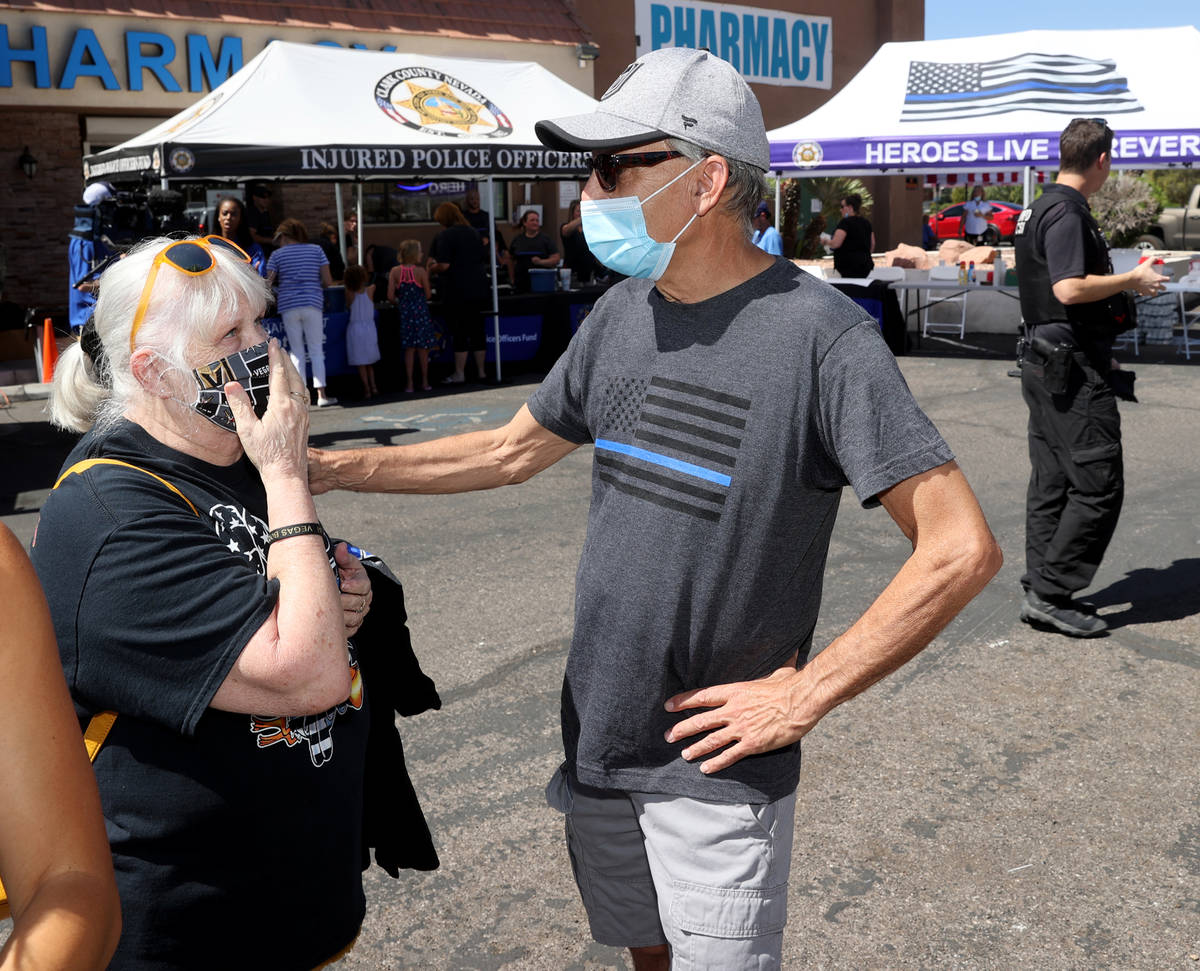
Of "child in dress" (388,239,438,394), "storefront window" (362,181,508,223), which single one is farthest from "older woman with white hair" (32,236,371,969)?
"storefront window" (362,181,508,223)

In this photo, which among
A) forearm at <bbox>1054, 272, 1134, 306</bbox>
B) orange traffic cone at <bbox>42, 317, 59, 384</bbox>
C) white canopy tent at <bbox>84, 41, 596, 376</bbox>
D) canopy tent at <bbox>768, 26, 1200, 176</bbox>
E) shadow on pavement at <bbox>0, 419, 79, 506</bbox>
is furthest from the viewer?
canopy tent at <bbox>768, 26, 1200, 176</bbox>

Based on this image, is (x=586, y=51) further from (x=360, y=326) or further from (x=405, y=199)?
(x=360, y=326)

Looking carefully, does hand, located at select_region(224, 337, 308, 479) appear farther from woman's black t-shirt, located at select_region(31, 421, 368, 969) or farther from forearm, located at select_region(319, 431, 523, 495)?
forearm, located at select_region(319, 431, 523, 495)

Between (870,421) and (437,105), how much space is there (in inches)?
476

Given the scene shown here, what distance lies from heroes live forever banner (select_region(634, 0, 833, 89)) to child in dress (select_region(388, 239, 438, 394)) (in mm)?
13146

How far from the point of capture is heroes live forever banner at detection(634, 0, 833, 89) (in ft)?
80.3

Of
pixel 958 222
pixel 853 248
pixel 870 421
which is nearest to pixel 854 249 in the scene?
pixel 853 248

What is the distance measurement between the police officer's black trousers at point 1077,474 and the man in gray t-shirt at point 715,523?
11.2ft

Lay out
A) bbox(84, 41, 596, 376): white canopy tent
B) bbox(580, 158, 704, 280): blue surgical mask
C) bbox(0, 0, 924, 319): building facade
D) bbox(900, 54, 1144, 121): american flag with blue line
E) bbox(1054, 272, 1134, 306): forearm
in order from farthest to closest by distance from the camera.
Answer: bbox(0, 0, 924, 319): building facade < bbox(900, 54, 1144, 121): american flag with blue line < bbox(84, 41, 596, 376): white canopy tent < bbox(1054, 272, 1134, 306): forearm < bbox(580, 158, 704, 280): blue surgical mask

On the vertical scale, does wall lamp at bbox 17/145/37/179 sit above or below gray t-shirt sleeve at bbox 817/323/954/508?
above

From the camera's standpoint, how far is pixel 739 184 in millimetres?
2229

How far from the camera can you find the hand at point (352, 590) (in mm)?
2053

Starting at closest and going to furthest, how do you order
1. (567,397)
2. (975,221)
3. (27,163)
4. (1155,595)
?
(567,397) < (1155,595) < (27,163) < (975,221)

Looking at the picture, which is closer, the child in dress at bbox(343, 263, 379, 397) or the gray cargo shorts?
the gray cargo shorts
